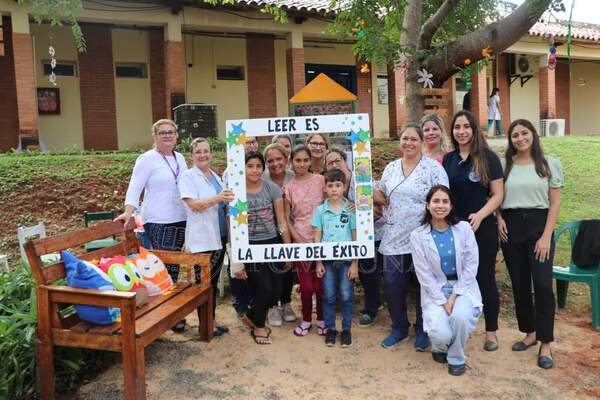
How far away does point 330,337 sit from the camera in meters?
4.18

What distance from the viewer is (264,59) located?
49.9 feet

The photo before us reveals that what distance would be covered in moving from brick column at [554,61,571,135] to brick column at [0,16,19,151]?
18.6 m

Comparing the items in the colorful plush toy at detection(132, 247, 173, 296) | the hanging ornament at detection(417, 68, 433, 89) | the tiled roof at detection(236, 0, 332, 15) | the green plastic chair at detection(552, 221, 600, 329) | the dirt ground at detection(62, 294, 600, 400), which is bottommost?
the dirt ground at detection(62, 294, 600, 400)

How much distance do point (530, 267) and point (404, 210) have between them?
99 cm

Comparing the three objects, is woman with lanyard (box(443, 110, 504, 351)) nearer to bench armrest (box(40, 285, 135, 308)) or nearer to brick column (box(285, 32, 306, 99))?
bench armrest (box(40, 285, 135, 308))

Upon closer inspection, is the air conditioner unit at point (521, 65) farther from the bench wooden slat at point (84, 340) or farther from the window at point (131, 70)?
the bench wooden slat at point (84, 340)

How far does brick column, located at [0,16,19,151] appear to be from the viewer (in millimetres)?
12461

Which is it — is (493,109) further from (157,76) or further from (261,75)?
(157,76)

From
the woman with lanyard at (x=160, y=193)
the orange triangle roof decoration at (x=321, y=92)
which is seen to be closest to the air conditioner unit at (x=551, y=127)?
the orange triangle roof decoration at (x=321, y=92)

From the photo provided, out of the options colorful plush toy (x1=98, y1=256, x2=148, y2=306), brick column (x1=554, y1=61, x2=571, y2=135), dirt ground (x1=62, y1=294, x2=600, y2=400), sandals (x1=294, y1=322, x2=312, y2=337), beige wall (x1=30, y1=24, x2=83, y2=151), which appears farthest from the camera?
brick column (x1=554, y1=61, x2=571, y2=135)

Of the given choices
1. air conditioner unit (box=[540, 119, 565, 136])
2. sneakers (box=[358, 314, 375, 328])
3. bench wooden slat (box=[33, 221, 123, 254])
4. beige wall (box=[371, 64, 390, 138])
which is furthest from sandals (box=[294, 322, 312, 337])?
air conditioner unit (box=[540, 119, 565, 136])

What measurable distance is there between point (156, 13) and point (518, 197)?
10586mm

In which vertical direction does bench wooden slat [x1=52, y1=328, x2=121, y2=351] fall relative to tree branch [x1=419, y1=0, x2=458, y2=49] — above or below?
below

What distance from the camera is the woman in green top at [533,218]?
148 inches
